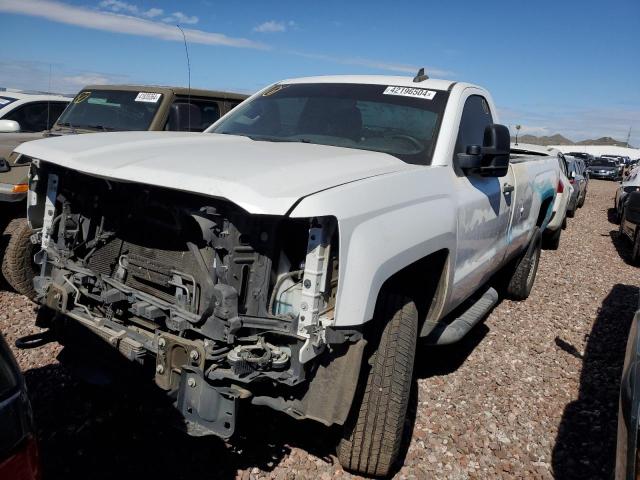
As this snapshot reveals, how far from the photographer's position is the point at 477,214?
3688 millimetres

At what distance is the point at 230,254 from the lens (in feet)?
7.88

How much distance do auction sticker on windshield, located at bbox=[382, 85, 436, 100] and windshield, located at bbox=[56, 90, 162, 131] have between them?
3656 mm

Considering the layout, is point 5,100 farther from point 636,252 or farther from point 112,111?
point 636,252

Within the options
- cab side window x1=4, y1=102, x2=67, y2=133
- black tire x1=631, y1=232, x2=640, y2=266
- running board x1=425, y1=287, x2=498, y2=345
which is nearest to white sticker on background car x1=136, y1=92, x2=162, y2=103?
cab side window x1=4, y1=102, x2=67, y2=133

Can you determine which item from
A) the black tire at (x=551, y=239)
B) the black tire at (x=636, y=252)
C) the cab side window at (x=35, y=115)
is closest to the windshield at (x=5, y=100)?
the cab side window at (x=35, y=115)

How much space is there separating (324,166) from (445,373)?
240 cm

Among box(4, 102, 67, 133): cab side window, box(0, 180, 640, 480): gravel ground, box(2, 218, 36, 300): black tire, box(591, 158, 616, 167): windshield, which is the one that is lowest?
box(0, 180, 640, 480): gravel ground

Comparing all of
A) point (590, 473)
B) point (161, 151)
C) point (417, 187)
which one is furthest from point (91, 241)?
point (590, 473)

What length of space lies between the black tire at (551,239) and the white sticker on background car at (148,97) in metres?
6.84

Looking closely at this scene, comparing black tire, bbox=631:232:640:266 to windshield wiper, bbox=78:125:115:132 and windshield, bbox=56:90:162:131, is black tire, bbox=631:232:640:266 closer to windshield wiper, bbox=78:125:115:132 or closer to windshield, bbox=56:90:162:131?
windshield, bbox=56:90:162:131

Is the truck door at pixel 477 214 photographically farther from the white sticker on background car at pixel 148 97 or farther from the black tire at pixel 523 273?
the white sticker on background car at pixel 148 97

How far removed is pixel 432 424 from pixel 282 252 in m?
1.85

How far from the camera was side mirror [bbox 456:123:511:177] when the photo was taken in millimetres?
3523

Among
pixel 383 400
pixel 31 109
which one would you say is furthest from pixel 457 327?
pixel 31 109
